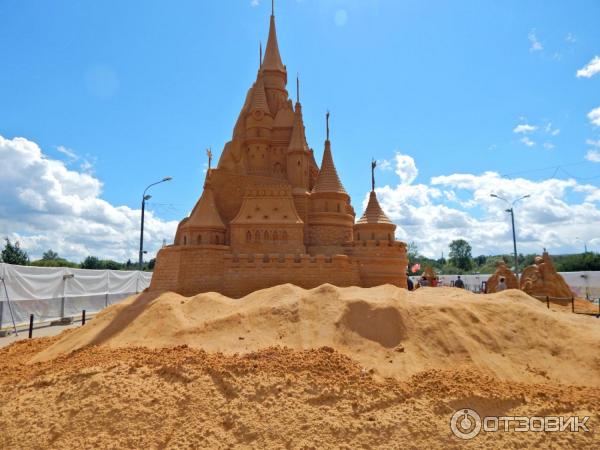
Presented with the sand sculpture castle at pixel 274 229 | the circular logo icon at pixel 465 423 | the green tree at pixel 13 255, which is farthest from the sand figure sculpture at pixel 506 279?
the green tree at pixel 13 255

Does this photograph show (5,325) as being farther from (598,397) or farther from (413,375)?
(598,397)

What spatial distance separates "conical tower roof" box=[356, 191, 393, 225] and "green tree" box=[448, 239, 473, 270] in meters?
84.0

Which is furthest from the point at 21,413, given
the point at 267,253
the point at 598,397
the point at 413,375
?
the point at 598,397

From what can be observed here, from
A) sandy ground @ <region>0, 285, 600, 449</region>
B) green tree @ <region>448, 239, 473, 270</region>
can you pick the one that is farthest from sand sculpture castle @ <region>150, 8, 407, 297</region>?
green tree @ <region>448, 239, 473, 270</region>

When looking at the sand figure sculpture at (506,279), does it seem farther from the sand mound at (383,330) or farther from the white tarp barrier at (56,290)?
the white tarp barrier at (56,290)

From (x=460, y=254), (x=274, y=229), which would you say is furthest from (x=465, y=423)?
(x=460, y=254)

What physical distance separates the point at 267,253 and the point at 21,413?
11108mm

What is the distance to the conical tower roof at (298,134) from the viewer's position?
2312 centimetres

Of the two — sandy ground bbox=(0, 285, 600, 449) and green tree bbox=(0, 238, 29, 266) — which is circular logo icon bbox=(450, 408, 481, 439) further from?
green tree bbox=(0, 238, 29, 266)

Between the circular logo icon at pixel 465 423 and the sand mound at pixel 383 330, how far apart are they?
156cm

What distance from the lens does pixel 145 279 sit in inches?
1307

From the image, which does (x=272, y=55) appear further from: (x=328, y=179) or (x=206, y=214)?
(x=206, y=214)

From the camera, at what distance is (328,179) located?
21.5 metres

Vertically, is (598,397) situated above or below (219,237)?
below
